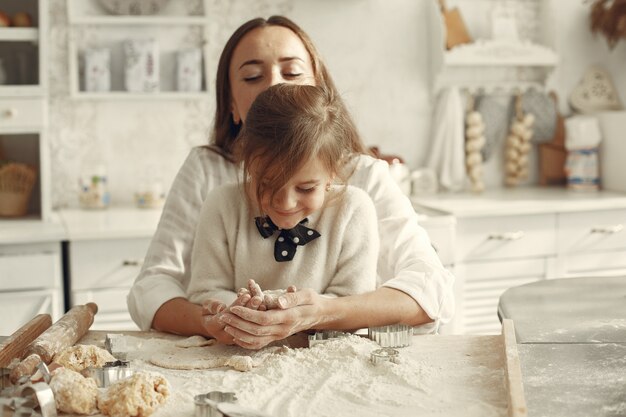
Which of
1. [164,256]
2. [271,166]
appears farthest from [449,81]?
[271,166]

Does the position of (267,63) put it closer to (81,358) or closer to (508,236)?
(81,358)

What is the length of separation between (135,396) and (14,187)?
221 centimetres

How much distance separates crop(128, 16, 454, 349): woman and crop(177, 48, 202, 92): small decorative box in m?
1.36

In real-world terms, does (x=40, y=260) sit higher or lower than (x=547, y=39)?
lower

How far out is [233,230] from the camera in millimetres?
1550

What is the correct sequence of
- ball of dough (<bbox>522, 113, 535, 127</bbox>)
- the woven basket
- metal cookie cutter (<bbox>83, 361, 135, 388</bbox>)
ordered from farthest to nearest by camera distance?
ball of dough (<bbox>522, 113, 535, 127</bbox>), the woven basket, metal cookie cutter (<bbox>83, 361, 135, 388</bbox>)

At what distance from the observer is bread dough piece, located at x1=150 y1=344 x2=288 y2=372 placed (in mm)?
1295

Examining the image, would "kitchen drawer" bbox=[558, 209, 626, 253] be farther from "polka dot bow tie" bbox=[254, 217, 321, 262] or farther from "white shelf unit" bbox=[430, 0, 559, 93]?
"polka dot bow tie" bbox=[254, 217, 321, 262]

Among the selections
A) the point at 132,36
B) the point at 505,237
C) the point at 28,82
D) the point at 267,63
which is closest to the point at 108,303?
the point at 28,82

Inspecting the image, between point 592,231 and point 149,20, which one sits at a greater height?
point 149,20

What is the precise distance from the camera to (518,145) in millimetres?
3725

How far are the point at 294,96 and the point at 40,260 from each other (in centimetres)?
160

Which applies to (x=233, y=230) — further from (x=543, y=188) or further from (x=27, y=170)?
(x=543, y=188)

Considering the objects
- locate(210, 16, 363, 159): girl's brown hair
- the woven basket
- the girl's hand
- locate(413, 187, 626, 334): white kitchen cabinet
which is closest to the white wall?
the woven basket
